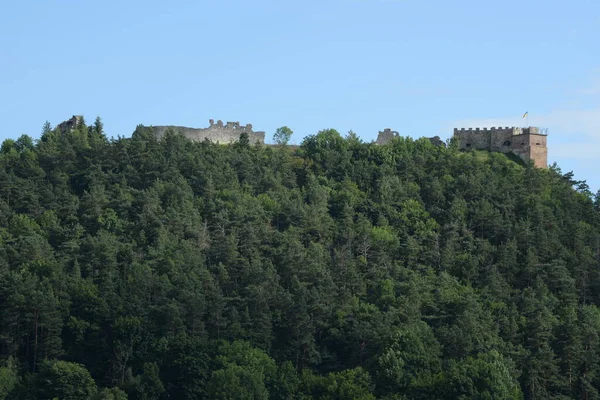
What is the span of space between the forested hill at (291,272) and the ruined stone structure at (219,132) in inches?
57.2

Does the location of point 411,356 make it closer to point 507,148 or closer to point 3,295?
point 3,295

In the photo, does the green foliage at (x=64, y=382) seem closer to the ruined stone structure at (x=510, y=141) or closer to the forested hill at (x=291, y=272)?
the forested hill at (x=291, y=272)

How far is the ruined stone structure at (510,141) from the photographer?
110 meters

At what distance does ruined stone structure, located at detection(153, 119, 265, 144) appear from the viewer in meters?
108

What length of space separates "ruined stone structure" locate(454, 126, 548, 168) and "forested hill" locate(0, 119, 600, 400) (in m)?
1.96

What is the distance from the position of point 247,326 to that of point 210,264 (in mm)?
9004

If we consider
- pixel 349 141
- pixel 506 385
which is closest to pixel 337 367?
pixel 506 385

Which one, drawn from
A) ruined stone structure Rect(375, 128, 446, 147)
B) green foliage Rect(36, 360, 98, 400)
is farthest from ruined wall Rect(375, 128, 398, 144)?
green foliage Rect(36, 360, 98, 400)

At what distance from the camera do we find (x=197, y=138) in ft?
356

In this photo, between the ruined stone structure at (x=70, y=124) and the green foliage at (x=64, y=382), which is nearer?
the green foliage at (x=64, y=382)

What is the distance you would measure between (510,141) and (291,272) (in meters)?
29.0

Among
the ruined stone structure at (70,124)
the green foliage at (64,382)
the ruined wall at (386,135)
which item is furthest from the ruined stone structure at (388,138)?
the green foliage at (64,382)

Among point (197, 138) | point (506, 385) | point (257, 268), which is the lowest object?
point (506, 385)

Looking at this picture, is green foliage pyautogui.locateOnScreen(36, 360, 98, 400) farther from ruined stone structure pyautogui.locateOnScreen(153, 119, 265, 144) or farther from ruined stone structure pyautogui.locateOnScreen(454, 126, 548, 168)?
ruined stone structure pyautogui.locateOnScreen(454, 126, 548, 168)
